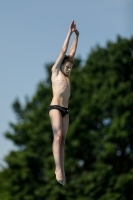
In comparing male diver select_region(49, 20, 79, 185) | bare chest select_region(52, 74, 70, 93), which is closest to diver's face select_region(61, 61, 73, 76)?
male diver select_region(49, 20, 79, 185)

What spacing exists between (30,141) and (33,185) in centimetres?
400

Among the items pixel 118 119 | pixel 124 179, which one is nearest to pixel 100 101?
pixel 118 119

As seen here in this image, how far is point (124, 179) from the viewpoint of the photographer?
49531 millimetres

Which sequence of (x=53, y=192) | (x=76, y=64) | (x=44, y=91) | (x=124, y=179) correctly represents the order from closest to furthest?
(x=124, y=179)
(x=53, y=192)
(x=44, y=91)
(x=76, y=64)

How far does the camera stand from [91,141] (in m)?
53.4

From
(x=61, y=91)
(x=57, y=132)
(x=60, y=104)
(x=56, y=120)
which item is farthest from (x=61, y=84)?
(x=57, y=132)

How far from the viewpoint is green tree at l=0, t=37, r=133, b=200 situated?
5116cm

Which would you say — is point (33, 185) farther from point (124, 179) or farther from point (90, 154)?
point (124, 179)

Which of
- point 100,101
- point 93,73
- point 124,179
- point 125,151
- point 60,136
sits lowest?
point 60,136

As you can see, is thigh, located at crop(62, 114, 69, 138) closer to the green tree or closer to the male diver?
the male diver

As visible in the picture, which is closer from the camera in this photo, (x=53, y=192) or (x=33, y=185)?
(x=53, y=192)

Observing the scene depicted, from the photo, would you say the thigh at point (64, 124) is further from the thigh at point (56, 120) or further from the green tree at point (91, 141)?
the green tree at point (91, 141)

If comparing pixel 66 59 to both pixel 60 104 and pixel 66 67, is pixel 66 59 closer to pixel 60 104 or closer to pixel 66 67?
pixel 66 67

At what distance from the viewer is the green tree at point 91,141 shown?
51.2 metres
